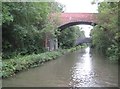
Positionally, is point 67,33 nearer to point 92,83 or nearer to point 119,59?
point 119,59

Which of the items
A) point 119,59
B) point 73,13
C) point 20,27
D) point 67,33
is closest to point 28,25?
point 20,27

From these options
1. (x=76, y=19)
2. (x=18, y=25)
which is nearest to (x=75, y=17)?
(x=76, y=19)

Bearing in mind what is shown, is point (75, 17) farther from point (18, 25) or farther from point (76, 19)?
point (18, 25)

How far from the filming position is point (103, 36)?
108ft

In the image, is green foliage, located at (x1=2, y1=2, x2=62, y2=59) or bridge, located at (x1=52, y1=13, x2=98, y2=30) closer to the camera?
green foliage, located at (x1=2, y1=2, x2=62, y2=59)

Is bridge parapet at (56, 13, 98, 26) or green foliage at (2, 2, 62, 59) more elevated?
bridge parapet at (56, 13, 98, 26)

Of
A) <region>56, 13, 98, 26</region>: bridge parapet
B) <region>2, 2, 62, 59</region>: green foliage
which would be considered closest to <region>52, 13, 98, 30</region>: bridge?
<region>56, 13, 98, 26</region>: bridge parapet

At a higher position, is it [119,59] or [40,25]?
[40,25]

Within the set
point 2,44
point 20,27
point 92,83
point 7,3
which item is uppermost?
point 7,3

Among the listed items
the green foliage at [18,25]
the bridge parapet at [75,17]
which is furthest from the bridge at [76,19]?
the green foliage at [18,25]

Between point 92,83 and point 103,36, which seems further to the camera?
point 103,36

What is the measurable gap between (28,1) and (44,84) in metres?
9.17

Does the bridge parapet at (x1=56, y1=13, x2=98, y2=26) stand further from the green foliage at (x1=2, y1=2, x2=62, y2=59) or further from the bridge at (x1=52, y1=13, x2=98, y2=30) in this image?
the green foliage at (x1=2, y1=2, x2=62, y2=59)

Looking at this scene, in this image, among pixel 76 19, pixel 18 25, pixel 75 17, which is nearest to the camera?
pixel 18 25
